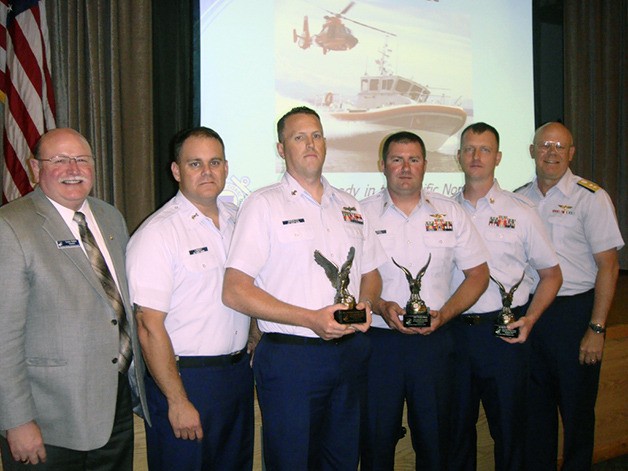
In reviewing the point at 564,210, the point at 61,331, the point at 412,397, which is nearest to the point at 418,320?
the point at 412,397

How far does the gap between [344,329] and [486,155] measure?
138cm

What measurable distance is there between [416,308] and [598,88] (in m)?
4.31

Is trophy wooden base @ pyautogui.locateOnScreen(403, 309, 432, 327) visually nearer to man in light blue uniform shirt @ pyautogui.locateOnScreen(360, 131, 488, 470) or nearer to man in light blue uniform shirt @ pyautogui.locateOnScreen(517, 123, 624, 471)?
man in light blue uniform shirt @ pyautogui.locateOnScreen(360, 131, 488, 470)

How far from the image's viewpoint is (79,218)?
2076 millimetres

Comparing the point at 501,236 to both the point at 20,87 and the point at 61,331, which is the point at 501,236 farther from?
the point at 20,87

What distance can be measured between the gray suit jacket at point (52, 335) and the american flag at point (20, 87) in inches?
55.3

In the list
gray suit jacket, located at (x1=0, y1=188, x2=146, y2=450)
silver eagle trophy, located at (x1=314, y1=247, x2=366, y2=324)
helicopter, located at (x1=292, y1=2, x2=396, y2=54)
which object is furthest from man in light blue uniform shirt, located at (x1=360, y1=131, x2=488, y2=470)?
helicopter, located at (x1=292, y1=2, x2=396, y2=54)

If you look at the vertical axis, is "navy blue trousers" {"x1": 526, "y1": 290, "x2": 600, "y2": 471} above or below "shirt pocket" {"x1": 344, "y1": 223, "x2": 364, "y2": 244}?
below

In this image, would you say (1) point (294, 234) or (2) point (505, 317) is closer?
(1) point (294, 234)

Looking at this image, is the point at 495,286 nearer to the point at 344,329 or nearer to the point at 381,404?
the point at 381,404

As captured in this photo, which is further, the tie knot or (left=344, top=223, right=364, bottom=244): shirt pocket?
(left=344, top=223, right=364, bottom=244): shirt pocket

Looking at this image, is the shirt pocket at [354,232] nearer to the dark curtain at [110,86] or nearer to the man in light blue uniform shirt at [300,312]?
the man in light blue uniform shirt at [300,312]

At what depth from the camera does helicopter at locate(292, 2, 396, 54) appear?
409 centimetres

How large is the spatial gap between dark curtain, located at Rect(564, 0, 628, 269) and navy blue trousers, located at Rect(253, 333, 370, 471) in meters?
4.28
